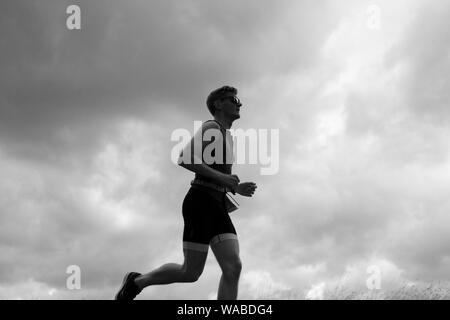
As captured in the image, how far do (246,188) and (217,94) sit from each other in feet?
4.43

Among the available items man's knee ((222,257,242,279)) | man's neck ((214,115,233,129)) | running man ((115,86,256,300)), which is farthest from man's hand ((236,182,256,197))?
man's neck ((214,115,233,129))

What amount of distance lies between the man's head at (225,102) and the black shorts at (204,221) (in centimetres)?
106

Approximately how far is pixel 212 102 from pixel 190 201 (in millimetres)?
1342

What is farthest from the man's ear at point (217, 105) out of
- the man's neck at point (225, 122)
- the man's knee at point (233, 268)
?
the man's knee at point (233, 268)

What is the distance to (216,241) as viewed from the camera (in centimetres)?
623

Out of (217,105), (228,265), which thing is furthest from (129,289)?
(217,105)

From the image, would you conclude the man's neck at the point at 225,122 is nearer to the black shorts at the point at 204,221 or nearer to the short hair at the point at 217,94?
the short hair at the point at 217,94

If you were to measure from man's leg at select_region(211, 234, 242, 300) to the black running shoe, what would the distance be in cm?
145

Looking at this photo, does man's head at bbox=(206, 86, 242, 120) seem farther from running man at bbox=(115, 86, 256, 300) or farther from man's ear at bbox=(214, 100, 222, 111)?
running man at bbox=(115, 86, 256, 300)

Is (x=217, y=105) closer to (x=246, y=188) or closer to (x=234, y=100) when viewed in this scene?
(x=234, y=100)
